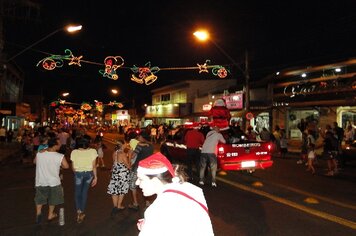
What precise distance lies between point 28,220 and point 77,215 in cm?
92

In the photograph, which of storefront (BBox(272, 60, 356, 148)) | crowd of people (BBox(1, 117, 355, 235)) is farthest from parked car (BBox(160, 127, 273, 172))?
storefront (BBox(272, 60, 356, 148))

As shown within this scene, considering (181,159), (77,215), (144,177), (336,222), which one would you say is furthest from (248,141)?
(144,177)

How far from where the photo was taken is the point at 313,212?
26.0ft

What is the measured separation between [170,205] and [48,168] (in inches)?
208

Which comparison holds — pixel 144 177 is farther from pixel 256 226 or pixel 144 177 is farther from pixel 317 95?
pixel 317 95

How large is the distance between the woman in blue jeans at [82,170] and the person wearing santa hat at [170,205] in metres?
4.93

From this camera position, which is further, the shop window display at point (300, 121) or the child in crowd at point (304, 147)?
the shop window display at point (300, 121)

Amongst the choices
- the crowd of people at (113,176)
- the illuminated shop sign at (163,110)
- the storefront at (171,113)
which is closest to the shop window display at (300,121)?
the storefront at (171,113)

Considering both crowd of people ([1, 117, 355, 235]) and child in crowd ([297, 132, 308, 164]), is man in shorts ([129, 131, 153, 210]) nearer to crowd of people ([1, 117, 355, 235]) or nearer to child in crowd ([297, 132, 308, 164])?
crowd of people ([1, 117, 355, 235])

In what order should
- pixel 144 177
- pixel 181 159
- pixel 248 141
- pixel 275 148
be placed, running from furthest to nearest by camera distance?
pixel 275 148 → pixel 181 159 → pixel 248 141 → pixel 144 177

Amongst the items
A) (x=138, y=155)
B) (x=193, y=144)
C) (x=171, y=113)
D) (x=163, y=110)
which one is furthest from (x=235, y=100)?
(x=138, y=155)

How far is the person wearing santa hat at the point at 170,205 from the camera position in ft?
7.31

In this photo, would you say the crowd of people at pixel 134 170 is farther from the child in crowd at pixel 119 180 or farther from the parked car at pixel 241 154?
the parked car at pixel 241 154

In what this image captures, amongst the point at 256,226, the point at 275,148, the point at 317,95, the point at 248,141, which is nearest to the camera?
the point at 256,226
